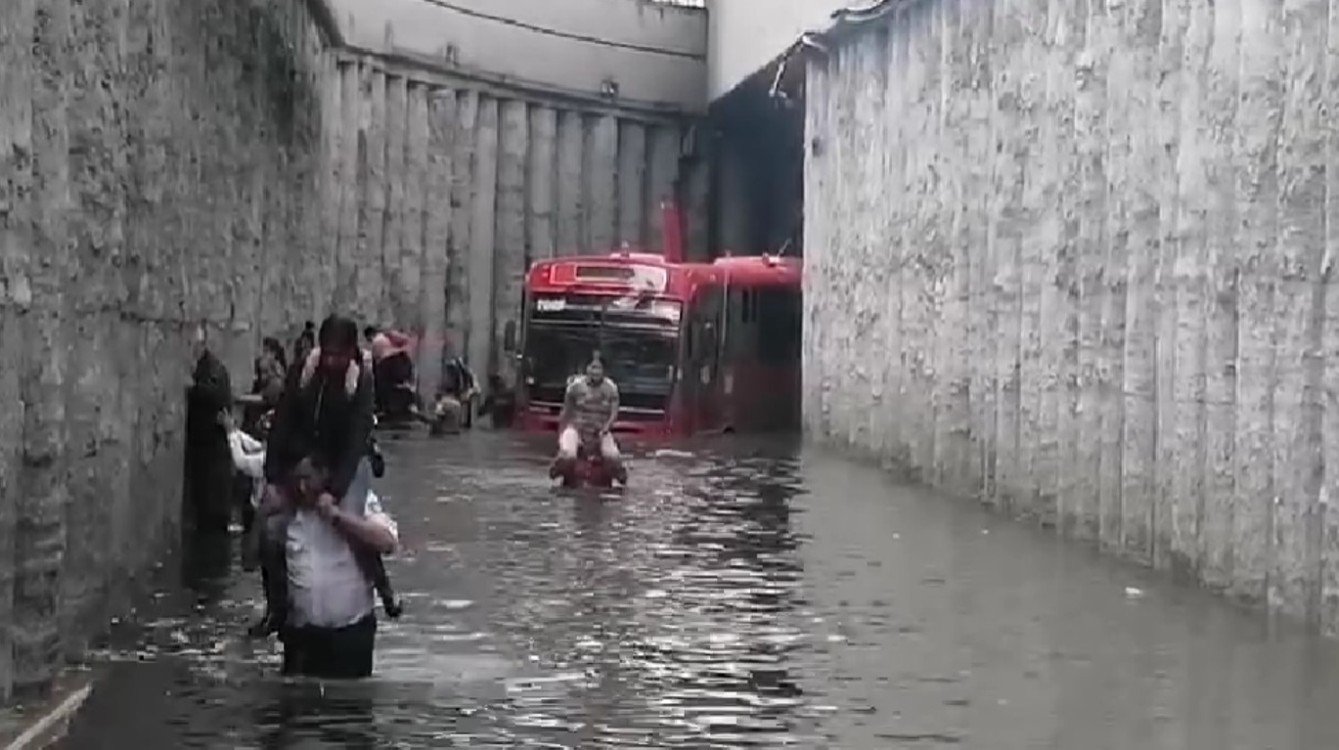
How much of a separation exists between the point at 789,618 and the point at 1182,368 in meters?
3.26

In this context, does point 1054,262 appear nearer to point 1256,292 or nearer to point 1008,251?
point 1008,251

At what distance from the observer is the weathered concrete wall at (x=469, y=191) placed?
123 ft

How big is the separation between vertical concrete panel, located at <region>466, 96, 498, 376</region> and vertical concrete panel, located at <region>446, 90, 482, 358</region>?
81mm

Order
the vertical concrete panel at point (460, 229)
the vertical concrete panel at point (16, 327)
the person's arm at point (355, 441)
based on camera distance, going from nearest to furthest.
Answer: the vertical concrete panel at point (16, 327) < the person's arm at point (355, 441) < the vertical concrete panel at point (460, 229)

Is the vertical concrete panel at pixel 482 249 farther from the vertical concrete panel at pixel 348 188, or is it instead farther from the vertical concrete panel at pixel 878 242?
the vertical concrete panel at pixel 878 242

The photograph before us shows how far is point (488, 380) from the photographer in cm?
3978

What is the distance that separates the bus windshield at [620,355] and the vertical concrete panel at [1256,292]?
20013 mm

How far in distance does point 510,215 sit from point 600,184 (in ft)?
7.06

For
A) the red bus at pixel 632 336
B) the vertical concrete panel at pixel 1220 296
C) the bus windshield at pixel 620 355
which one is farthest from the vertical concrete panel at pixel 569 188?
the vertical concrete panel at pixel 1220 296

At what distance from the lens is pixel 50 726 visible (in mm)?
8875

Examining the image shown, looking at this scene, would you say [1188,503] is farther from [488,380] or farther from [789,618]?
[488,380]

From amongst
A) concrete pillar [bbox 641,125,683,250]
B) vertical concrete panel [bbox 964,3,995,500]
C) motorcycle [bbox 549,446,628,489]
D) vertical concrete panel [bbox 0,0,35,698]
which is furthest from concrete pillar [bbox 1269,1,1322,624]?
concrete pillar [bbox 641,125,683,250]

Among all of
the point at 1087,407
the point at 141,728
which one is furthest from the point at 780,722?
the point at 1087,407

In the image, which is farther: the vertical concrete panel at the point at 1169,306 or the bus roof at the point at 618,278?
the bus roof at the point at 618,278
